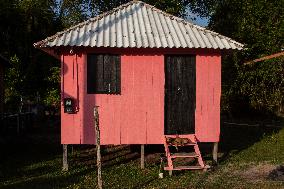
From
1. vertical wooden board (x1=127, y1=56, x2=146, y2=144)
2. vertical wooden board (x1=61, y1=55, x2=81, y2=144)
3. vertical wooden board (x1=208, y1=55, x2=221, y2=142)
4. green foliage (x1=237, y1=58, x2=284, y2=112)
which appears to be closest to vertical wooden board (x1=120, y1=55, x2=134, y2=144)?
vertical wooden board (x1=127, y1=56, x2=146, y2=144)

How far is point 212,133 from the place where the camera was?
13.3 meters

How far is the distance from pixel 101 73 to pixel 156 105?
1.90 meters

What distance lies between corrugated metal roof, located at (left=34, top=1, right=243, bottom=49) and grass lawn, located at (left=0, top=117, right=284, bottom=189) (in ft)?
11.7

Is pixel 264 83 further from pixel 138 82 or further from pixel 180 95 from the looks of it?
pixel 138 82

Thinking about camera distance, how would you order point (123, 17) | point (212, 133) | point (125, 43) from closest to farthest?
point (125, 43), point (212, 133), point (123, 17)

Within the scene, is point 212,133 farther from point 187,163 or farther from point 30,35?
point 30,35

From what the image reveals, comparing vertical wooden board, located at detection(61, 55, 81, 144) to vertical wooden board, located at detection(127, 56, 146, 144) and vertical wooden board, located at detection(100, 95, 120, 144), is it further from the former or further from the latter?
vertical wooden board, located at detection(127, 56, 146, 144)

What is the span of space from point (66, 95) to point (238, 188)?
18.6ft

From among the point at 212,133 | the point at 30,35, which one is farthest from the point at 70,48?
the point at 30,35

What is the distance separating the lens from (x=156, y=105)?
1306cm

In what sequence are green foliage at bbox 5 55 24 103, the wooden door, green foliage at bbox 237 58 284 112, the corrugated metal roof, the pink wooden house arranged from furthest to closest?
green foliage at bbox 5 55 24 103
green foliage at bbox 237 58 284 112
the wooden door
the pink wooden house
the corrugated metal roof

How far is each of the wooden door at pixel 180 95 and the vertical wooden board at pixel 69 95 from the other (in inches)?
108

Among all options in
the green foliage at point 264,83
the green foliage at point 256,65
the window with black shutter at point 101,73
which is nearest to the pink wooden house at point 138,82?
the window with black shutter at point 101,73

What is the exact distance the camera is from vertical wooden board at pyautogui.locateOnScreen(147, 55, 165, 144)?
13.0 meters
